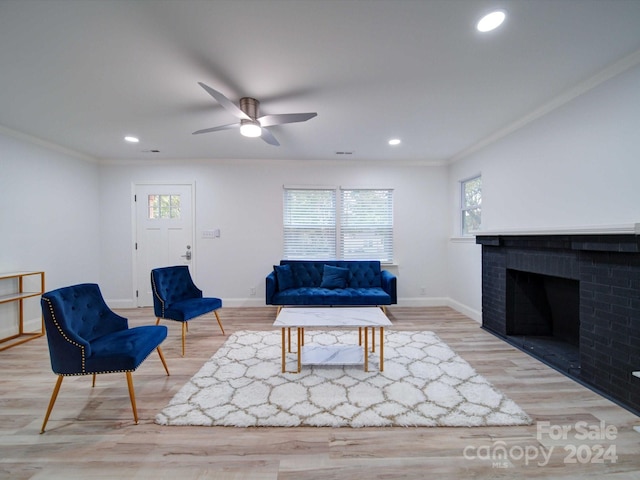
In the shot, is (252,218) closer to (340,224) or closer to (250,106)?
(340,224)

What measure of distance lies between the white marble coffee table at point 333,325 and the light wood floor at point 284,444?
0.70 meters

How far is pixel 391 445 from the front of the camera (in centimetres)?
162

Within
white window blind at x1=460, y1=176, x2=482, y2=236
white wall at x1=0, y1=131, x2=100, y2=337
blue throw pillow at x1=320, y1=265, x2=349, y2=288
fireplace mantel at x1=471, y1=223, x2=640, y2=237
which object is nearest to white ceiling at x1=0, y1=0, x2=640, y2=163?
white wall at x1=0, y1=131, x2=100, y2=337

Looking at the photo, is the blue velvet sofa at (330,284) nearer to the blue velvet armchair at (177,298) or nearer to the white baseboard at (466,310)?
the blue velvet armchair at (177,298)

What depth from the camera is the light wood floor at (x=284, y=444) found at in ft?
4.74

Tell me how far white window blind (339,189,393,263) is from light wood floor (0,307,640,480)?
2.74 metres

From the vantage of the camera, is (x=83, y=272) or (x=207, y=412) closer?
(x=207, y=412)

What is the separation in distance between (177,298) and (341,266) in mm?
2528

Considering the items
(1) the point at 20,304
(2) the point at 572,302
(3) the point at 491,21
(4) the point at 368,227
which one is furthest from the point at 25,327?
(2) the point at 572,302

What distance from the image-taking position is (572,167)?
2.51 m

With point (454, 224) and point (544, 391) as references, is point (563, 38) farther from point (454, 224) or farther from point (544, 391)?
point (454, 224)

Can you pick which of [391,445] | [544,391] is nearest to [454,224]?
[544,391]

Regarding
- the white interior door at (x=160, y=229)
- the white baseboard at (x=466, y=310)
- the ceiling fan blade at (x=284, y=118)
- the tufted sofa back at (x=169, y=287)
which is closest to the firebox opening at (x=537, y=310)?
the white baseboard at (x=466, y=310)

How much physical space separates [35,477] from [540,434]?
3.01 metres
